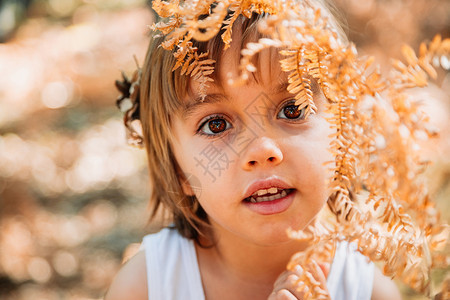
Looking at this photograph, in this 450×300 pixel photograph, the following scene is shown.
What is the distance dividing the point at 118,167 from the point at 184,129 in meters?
2.31

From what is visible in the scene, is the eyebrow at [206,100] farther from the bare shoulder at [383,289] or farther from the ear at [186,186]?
the bare shoulder at [383,289]

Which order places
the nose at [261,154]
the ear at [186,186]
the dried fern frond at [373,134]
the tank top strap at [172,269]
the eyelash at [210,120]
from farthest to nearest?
the tank top strap at [172,269], the ear at [186,186], the eyelash at [210,120], the nose at [261,154], the dried fern frond at [373,134]

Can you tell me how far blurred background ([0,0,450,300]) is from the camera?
294cm

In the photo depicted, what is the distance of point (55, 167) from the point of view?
3463mm

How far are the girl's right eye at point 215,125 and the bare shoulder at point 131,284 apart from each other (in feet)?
2.32

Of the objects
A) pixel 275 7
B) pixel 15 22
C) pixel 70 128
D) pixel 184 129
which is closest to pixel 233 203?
pixel 184 129

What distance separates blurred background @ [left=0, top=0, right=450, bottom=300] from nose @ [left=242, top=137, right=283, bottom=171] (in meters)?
1.47

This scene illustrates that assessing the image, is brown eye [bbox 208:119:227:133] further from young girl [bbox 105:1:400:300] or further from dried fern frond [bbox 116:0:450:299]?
dried fern frond [bbox 116:0:450:299]

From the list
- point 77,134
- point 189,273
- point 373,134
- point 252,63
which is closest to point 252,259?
point 189,273

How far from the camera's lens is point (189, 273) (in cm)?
174

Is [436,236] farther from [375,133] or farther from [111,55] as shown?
[111,55]

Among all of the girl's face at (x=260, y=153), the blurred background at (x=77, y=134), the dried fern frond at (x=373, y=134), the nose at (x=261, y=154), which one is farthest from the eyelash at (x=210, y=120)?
the blurred background at (x=77, y=134)

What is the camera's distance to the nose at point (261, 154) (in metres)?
1.17

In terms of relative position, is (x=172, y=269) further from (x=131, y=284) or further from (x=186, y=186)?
(x=186, y=186)
